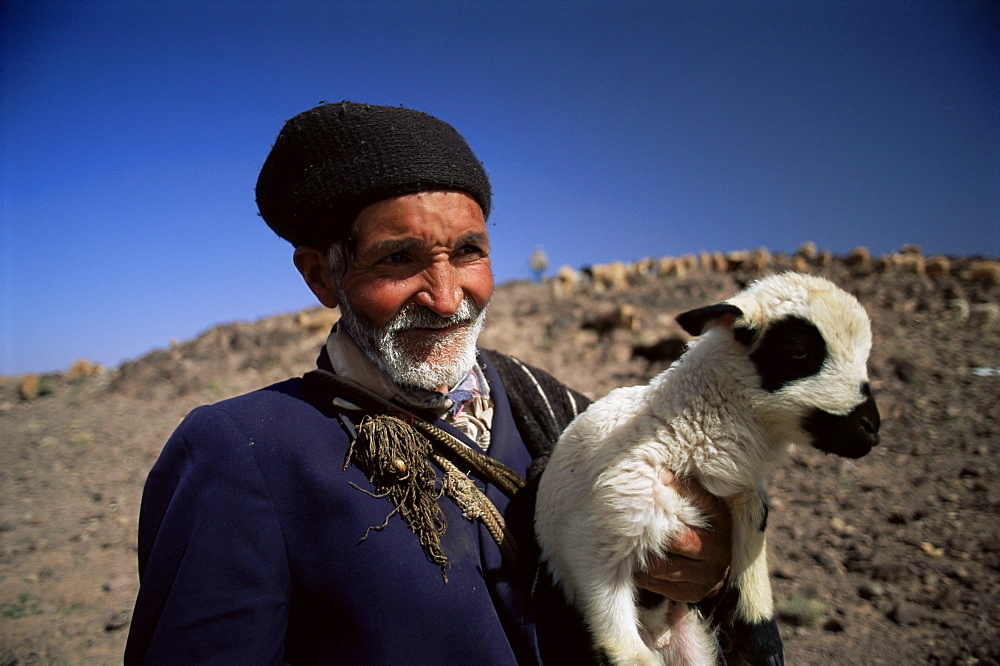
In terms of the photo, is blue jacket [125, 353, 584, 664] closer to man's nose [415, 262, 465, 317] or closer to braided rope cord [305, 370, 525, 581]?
braided rope cord [305, 370, 525, 581]

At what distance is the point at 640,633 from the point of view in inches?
77.2

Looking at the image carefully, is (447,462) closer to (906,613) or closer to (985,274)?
(906,613)

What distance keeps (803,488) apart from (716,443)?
4.48 m

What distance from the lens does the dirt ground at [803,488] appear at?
3795mm

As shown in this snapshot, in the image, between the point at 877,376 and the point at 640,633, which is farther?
the point at 877,376

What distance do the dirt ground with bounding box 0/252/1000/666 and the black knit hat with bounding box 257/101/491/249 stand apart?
3823 millimetres

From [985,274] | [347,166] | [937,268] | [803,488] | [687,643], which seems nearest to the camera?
[347,166]

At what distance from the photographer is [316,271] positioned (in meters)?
2.05

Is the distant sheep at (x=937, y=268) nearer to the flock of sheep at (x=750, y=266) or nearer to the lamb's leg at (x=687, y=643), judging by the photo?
the flock of sheep at (x=750, y=266)

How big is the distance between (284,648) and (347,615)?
0.28 meters

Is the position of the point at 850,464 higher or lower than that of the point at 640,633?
lower

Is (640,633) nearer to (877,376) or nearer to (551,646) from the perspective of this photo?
(551,646)

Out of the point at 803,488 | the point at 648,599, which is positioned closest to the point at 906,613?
the point at 803,488

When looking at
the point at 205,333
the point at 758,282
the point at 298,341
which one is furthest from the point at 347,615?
the point at 205,333
